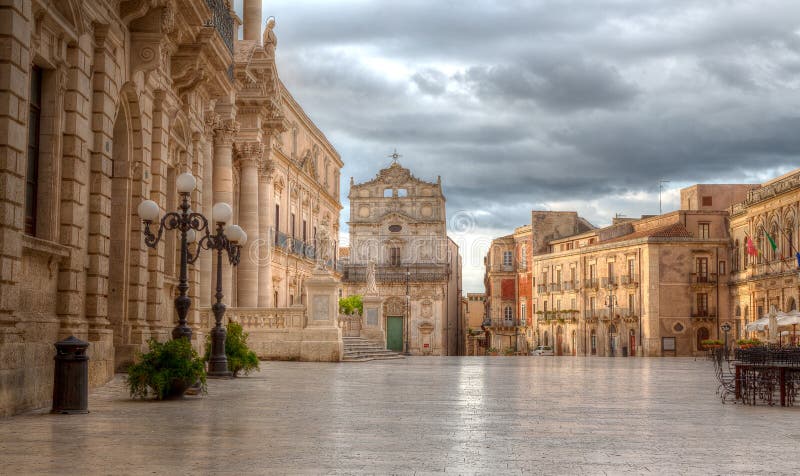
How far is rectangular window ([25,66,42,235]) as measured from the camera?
14070mm

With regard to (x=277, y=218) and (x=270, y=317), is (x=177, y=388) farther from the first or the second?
(x=277, y=218)

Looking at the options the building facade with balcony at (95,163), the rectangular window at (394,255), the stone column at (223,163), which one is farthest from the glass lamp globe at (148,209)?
the rectangular window at (394,255)

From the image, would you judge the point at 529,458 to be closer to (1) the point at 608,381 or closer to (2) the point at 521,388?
(2) the point at 521,388

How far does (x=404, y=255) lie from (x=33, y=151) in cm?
7552

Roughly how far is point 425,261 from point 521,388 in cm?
6968

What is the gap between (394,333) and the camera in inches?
3462

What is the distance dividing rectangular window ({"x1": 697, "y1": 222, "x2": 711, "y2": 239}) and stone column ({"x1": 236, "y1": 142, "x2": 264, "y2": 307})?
50.1 metres

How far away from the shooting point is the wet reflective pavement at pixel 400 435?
8062 mm

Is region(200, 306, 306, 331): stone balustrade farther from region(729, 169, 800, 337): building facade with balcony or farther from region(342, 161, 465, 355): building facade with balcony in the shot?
region(342, 161, 465, 355): building facade with balcony

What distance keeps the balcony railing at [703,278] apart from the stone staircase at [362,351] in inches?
1533

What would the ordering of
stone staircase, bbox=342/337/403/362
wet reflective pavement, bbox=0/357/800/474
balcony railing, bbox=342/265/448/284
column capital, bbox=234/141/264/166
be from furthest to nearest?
balcony railing, bbox=342/265/448/284 < column capital, bbox=234/141/264/166 < stone staircase, bbox=342/337/403/362 < wet reflective pavement, bbox=0/357/800/474

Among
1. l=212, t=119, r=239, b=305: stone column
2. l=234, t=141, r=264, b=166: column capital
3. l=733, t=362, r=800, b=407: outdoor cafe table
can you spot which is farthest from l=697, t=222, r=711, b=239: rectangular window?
l=733, t=362, r=800, b=407: outdoor cafe table

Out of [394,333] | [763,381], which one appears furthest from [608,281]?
[763,381]

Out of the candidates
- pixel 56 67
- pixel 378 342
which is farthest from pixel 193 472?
pixel 378 342
